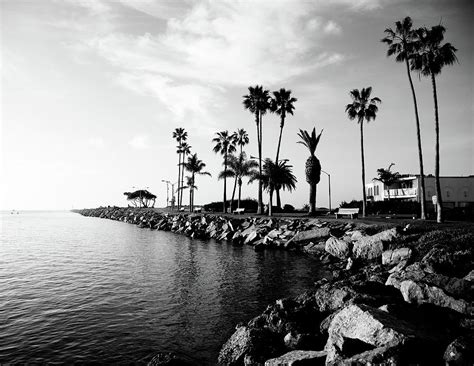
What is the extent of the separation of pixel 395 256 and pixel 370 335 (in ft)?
32.5

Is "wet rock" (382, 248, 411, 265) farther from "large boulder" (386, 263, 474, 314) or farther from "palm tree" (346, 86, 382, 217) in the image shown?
"palm tree" (346, 86, 382, 217)

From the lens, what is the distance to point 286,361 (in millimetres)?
6016

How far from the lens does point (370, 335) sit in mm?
5941

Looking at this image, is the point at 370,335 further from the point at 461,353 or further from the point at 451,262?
the point at 451,262

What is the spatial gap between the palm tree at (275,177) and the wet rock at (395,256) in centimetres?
2596

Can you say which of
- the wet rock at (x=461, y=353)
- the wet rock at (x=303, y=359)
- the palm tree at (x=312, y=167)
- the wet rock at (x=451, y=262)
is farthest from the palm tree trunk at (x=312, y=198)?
the wet rock at (x=461, y=353)

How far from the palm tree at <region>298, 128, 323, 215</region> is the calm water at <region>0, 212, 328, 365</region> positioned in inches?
596

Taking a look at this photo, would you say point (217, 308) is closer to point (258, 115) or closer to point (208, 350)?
point (208, 350)

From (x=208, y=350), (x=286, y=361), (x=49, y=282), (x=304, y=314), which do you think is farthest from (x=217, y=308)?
(x=49, y=282)

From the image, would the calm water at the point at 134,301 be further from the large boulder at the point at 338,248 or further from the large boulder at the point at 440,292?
the large boulder at the point at 440,292

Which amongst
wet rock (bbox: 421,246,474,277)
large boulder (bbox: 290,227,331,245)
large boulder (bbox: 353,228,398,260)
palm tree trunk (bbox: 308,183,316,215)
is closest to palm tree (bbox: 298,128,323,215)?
palm tree trunk (bbox: 308,183,316,215)

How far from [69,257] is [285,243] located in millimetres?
17717

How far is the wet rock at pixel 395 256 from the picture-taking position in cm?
1394

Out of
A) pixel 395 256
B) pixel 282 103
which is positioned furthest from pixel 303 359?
pixel 282 103
